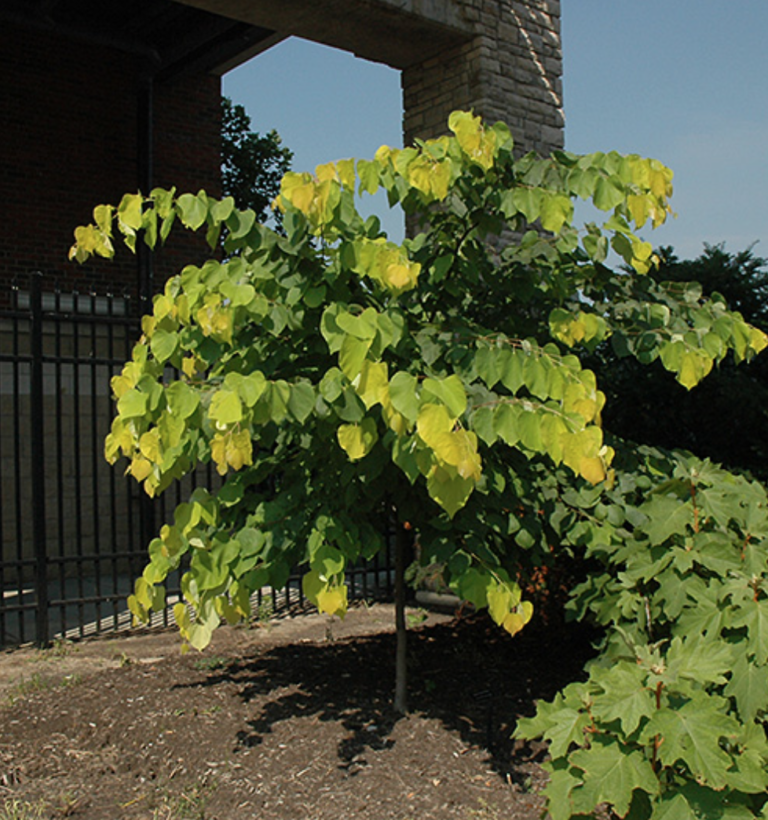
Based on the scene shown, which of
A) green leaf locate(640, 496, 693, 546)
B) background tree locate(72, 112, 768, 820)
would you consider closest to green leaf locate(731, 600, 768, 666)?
background tree locate(72, 112, 768, 820)

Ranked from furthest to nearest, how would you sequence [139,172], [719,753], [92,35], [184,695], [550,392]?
[139,172]
[92,35]
[184,695]
[550,392]
[719,753]

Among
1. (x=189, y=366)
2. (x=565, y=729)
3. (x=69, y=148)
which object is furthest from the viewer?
(x=69, y=148)

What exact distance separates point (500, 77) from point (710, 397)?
2.99 metres

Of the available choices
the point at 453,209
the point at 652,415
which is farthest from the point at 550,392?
the point at 652,415

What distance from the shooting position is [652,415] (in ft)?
21.2

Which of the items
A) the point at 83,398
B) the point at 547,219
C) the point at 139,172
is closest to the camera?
the point at 547,219

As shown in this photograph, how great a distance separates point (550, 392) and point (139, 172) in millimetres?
9441

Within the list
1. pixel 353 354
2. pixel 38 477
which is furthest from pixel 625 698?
pixel 38 477

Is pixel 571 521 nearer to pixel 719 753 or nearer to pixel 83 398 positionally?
pixel 719 753

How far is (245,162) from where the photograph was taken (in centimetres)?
1927

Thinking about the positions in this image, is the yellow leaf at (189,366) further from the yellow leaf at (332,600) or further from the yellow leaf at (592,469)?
the yellow leaf at (592,469)

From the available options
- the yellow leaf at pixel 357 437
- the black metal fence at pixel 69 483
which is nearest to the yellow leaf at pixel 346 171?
the yellow leaf at pixel 357 437

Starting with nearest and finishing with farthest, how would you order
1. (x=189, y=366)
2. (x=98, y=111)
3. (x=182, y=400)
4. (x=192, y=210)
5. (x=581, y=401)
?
(x=581, y=401) < (x=182, y=400) < (x=192, y=210) < (x=189, y=366) < (x=98, y=111)

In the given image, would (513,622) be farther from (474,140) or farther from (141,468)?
(474,140)
